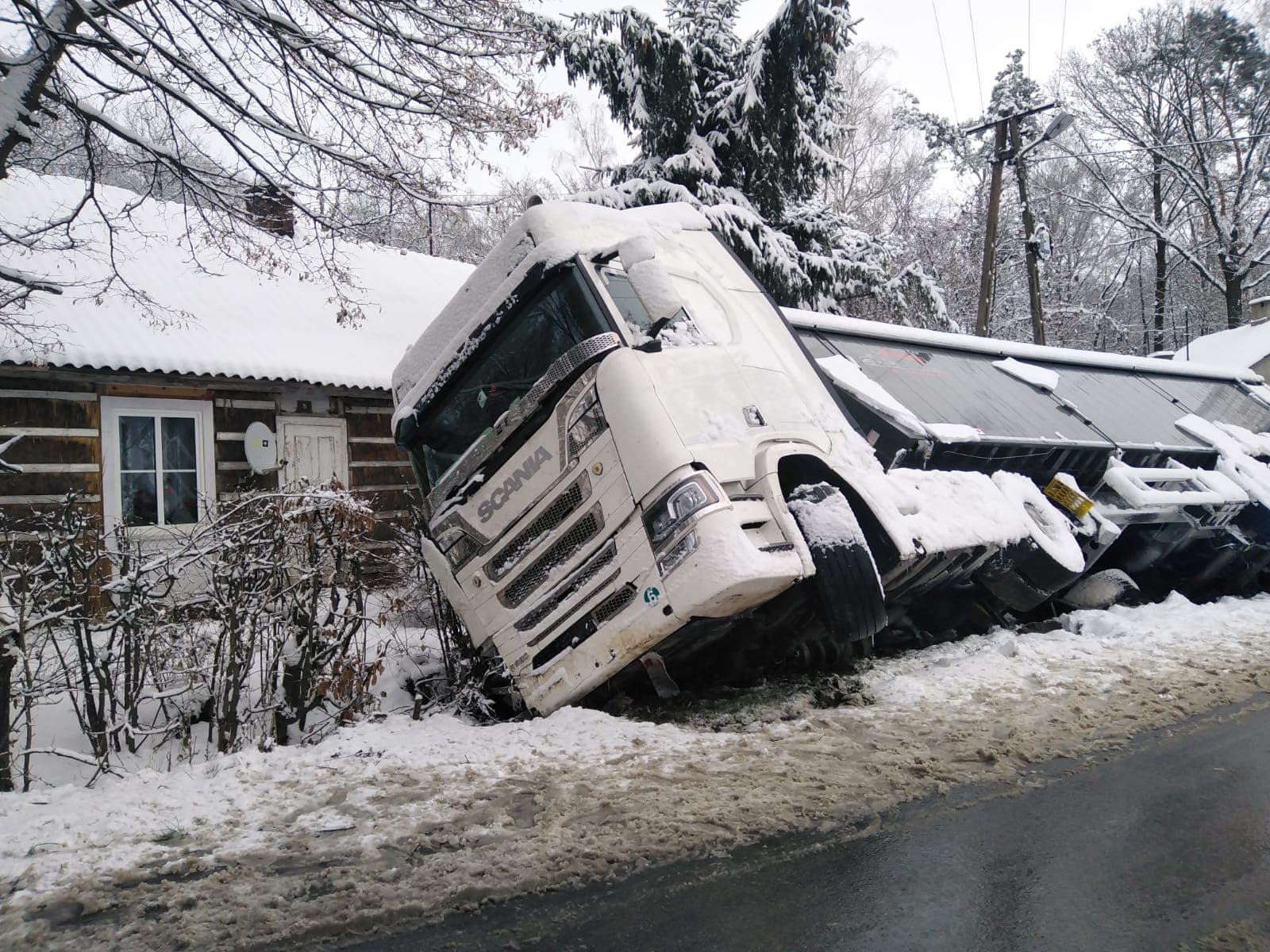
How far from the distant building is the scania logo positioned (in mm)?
3764

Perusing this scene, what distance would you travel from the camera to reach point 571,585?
4.64 metres

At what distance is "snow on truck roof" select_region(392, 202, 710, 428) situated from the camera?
4926 mm

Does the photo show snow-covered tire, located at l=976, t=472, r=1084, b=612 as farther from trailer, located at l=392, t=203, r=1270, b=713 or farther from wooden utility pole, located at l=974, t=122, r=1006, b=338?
wooden utility pole, located at l=974, t=122, r=1006, b=338

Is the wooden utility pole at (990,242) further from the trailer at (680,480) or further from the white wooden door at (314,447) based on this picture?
the trailer at (680,480)

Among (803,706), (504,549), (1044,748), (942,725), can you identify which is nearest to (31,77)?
(504,549)

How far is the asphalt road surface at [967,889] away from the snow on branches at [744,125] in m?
13.1

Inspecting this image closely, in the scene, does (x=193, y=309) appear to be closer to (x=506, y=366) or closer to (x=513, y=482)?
(x=506, y=366)

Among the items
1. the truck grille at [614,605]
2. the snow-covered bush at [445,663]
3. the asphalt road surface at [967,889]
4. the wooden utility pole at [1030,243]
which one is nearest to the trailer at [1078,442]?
the truck grille at [614,605]

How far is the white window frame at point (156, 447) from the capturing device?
31.9ft

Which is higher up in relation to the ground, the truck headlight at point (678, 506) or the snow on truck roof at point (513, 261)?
the snow on truck roof at point (513, 261)

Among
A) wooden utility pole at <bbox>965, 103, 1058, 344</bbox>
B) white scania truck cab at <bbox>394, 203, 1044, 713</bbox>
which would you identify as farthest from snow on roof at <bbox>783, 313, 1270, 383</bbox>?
wooden utility pole at <bbox>965, 103, 1058, 344</bbox>

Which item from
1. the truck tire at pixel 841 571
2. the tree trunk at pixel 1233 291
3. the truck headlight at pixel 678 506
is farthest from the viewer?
the tree trunk at pixel 1233 291

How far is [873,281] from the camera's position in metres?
17.8

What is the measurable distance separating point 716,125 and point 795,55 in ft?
6.17
